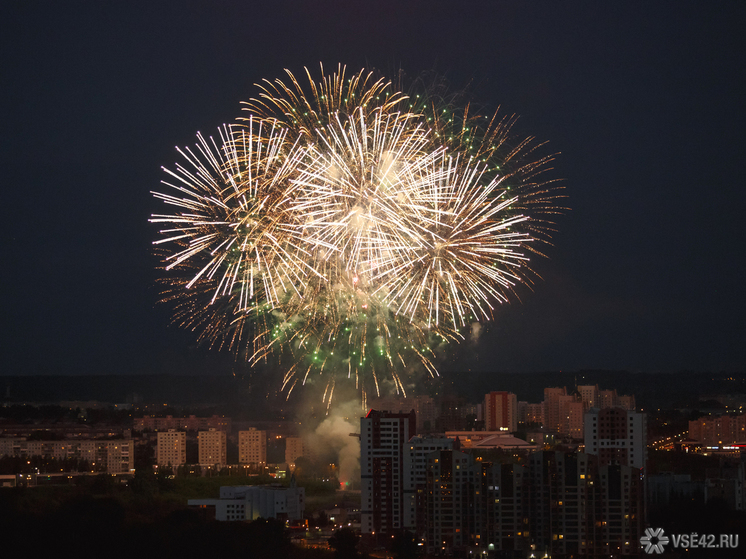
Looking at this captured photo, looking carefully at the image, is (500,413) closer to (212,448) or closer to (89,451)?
(212,448)

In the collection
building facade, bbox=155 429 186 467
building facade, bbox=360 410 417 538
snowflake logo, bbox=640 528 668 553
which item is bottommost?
building facade, bbox=155 429 186 467

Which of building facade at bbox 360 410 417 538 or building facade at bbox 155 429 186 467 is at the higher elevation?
building facade at bbox 360 410 417 538

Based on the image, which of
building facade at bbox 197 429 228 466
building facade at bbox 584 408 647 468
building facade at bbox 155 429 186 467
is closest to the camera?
building facade at bbox 584 408 647 468

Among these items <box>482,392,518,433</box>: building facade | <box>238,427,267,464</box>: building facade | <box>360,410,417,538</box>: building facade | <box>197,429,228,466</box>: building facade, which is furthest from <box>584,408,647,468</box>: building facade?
<box>482,392,518,433</box>: building facade

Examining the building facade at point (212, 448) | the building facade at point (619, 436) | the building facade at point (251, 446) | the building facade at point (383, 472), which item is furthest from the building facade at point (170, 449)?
the building facade at point (619, 436)

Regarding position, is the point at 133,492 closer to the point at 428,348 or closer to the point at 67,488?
the point at 67,488

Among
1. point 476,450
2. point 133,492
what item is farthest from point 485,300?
point 133,492

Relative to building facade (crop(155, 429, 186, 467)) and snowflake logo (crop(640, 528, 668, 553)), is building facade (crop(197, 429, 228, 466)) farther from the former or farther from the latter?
snowflake logo (crop(640, 528, 668, 553))

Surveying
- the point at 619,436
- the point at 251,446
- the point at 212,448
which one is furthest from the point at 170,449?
the point at 619,436

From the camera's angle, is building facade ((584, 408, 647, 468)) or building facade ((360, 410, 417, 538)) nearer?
building facade ((360, 410, 417, 538))
